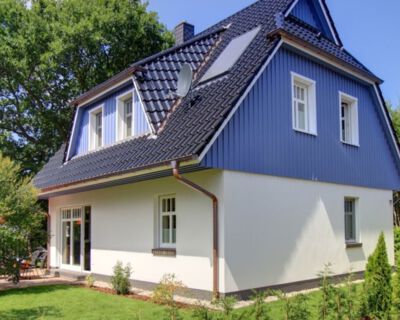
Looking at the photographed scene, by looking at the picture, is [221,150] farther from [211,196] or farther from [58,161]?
[58,161]

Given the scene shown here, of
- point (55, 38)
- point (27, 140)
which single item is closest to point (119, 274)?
point (55, 38)

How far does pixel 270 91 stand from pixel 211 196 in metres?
3.32

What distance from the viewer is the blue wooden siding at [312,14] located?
1520cm

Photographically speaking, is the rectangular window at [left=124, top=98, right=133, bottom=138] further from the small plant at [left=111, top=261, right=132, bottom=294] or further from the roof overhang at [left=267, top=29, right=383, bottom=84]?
the roof overhang at [left=267, top=29, right=383, bottom=84]

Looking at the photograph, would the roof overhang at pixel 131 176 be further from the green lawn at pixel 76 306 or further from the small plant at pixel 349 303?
the small plant at pixel 349 303

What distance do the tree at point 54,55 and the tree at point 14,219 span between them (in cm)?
1169

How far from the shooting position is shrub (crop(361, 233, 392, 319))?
24.0ft

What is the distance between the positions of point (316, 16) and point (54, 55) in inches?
575

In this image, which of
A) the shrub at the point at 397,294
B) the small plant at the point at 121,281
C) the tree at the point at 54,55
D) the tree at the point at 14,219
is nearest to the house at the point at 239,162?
the small plant at the point at 121,281

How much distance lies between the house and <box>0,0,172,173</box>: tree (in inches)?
392

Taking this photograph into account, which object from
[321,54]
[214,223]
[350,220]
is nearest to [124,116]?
[214,223]

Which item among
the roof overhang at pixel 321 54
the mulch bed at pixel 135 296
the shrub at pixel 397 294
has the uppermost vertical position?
the roof overhang at pixel 321 54

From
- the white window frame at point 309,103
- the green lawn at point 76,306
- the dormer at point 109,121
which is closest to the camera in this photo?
the green lawn at point 76,306

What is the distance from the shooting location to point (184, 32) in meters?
18.6
